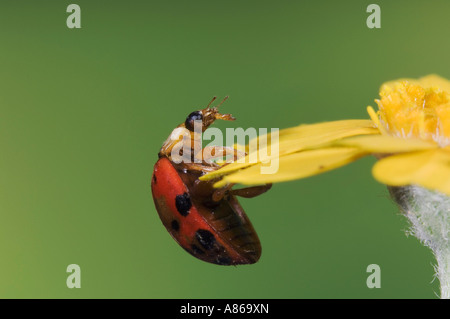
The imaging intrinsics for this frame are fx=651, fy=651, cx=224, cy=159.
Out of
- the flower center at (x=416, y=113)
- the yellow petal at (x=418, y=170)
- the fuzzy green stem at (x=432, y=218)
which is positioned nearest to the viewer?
the yellow petal at (x=418, y=170)

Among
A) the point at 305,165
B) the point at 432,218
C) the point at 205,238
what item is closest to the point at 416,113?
the point at 432,218

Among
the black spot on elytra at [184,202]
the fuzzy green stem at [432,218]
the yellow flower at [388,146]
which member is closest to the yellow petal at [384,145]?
the yellow flower at [388,146]

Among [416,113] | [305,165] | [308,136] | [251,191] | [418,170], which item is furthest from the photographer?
[251,191]

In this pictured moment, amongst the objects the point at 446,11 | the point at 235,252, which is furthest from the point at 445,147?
the point at 446,11

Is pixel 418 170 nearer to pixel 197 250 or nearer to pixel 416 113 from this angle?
pixel 416 113

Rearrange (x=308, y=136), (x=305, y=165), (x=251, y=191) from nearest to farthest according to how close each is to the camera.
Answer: (x=305, y=165) < (x=308, y=136) < (x=251, y=191)

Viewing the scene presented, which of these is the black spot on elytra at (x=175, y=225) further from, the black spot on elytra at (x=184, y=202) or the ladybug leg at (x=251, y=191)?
the ladybug leg at (x=251, y=191)

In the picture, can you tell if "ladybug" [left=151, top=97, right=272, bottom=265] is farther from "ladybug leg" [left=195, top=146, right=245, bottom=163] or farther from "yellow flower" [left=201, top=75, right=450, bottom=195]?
"yellow flower" [left=201, top=75, right=450, bottom=195]
